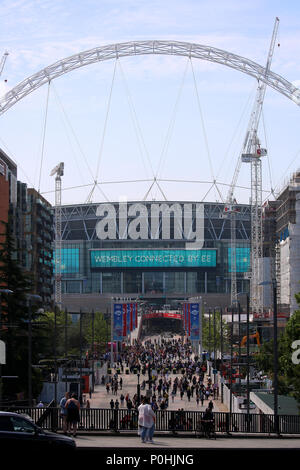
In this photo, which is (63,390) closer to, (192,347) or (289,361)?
(289,361)

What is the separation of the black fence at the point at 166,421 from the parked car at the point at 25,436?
1095 centimetres

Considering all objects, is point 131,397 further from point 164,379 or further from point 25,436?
point 25,436

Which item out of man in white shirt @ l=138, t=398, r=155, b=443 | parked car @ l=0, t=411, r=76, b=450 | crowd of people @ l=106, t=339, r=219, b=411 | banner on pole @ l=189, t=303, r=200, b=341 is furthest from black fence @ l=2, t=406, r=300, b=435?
banner on pole @ l=189, t=303, r=200, b=341

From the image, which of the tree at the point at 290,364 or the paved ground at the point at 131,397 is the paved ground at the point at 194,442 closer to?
the tree at the point at 290,364

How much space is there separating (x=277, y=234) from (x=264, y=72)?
32.2m

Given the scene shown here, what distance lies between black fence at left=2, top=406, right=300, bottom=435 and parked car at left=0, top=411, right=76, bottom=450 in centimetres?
1095

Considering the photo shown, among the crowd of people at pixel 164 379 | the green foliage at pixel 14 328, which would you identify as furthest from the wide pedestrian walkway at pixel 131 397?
the green foliage at pixel 14 328

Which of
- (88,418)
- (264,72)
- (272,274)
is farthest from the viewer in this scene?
(272,274)

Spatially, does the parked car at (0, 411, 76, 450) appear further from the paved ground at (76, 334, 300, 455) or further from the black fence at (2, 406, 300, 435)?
the black fence at (2, 406, 300, 435)

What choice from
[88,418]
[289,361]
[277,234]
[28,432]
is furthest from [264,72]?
[28,432]

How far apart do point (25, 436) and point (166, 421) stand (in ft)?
50.2

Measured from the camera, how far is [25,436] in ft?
70.9

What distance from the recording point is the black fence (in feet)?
112
